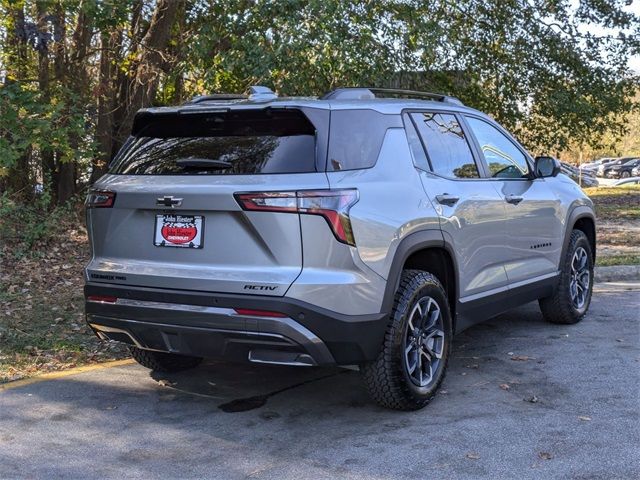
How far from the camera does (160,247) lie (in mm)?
4375

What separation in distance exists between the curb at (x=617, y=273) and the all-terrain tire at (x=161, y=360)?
5.71 meters

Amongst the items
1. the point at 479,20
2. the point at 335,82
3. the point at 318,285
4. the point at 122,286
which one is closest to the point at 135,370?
the point at 122,286

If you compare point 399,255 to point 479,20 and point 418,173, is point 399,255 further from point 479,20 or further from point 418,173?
point 479,20

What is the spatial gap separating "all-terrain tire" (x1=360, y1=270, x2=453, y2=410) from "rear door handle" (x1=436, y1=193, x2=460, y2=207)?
0.48m

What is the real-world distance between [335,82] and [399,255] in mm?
5616

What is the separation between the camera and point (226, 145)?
14.6ft

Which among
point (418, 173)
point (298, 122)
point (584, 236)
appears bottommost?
point (584, 236)

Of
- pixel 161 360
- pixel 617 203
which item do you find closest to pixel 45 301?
pixel 161 360

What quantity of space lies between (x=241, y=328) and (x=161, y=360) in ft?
5.26

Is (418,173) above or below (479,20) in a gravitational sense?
below

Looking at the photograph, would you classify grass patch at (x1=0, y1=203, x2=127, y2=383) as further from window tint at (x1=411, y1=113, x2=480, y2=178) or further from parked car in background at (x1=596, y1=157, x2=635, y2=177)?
parked car in background at (x1=596, y1=157, x2=635, y2=177)

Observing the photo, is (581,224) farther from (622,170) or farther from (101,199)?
(622,170)

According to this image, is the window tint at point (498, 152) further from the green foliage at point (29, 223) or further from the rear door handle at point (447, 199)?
the green foliage at point (29, 223)

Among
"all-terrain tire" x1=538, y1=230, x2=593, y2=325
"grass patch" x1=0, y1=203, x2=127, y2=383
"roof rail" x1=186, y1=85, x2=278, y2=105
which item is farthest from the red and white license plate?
"all-terrain tire" x1=538, y1=230, x2=593, y2=325
